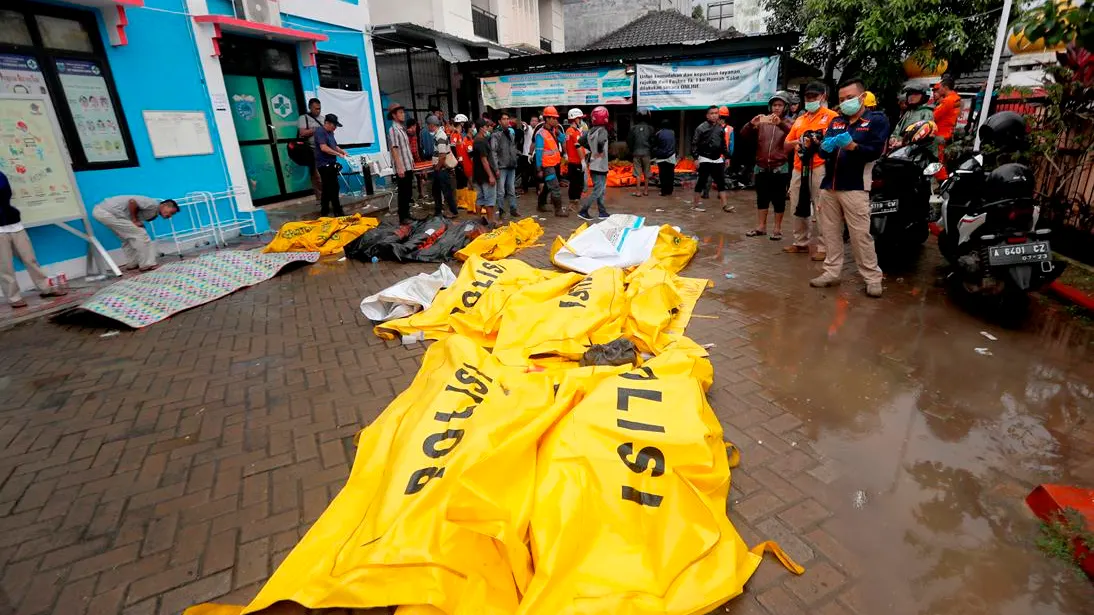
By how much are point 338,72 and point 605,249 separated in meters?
8.21

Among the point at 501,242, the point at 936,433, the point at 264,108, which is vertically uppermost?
the point at 264,108

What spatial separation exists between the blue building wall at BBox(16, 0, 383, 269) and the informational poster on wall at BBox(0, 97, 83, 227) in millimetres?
485

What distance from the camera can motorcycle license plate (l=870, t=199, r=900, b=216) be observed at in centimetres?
538

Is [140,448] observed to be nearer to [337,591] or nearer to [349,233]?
[337,591]

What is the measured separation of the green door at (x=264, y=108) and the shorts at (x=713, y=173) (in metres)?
7.79

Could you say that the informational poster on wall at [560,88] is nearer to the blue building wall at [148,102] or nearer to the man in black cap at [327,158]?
the man in black cap at [327,158]

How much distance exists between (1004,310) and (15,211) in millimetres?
9222

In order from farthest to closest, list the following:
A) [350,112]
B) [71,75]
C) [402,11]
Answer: [402,11], [350,112], [71,75]

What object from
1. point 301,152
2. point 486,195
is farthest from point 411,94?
point 486,195

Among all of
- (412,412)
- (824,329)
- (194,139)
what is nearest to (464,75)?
(194,139)

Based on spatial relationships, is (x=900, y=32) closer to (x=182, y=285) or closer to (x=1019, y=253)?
(x=1019, y=253)

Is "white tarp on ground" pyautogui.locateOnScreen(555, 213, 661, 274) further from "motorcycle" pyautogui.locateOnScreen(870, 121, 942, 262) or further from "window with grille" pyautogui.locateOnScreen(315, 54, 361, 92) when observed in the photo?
"window with grille" pyautogui.locateOnScreen(315, 54, 361, 92)

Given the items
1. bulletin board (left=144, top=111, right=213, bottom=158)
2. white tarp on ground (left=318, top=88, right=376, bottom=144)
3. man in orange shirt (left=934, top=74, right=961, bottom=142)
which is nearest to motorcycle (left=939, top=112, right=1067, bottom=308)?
man in orange shirt (left=934, top=74, right=961, bottom=142)

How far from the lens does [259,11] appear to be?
28.2 feet
